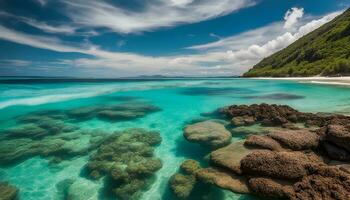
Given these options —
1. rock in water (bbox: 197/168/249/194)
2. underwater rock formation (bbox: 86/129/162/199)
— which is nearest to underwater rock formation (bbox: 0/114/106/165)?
underwater rock formation (bbox: 86/129/162/199)

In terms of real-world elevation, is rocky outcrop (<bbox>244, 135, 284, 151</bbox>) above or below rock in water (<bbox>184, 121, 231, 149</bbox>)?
above

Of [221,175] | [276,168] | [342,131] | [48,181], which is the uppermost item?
[342,131]

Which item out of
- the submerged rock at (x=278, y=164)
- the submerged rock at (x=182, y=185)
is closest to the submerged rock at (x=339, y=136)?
the submerged rock at (x=278, y=164)

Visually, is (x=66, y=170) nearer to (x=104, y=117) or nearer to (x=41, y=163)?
(x=41, y=163)

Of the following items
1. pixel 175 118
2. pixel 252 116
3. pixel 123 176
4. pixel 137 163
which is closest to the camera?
pixel 123 176

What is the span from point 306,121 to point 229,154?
7.03 m

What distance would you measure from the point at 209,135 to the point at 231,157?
2.93 metres

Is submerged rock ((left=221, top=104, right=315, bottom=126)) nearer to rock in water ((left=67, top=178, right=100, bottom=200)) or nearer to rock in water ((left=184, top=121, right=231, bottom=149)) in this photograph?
rock in water ((left=184, top=121, right=231, bottom=149))

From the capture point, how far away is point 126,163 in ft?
29.8

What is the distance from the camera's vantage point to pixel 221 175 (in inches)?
273

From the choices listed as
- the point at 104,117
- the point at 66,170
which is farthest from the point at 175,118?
the point at 66,170

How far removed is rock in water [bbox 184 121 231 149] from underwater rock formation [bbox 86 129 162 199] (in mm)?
1971

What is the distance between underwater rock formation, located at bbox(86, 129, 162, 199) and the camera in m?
7.53

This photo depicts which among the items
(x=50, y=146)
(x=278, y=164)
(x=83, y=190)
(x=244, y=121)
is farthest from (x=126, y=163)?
(x=244, y=121)
